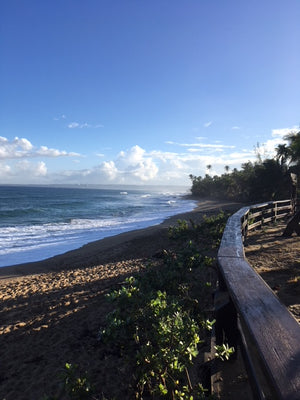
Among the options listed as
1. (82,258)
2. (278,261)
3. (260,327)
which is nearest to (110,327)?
(260,327)

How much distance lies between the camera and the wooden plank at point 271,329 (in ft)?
2.95

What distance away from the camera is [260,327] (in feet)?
4.00

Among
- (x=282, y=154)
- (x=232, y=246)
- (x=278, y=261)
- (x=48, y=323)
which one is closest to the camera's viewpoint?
(x=232, y=246)

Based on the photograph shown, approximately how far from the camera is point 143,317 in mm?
2053

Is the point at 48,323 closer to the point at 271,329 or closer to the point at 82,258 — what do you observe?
the point at 271,329

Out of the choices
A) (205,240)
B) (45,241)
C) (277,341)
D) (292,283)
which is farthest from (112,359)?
(45,241)

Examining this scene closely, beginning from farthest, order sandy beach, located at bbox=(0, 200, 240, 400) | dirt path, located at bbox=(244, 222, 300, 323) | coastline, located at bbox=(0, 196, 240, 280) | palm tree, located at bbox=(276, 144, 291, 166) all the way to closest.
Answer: palm tree, located at bbox=(276, 144, 291, 166), coastline, located at bbox=(0, 196, 240, 280), dirt path, located at bbox=(244, 222, 300, 323), sandy beach, located at bbox=(0, 200, 240, 400)

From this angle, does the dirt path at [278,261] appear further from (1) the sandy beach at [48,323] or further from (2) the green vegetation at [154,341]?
(1) the sandy beach at [48,323]

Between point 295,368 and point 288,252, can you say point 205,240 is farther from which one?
point 295,368

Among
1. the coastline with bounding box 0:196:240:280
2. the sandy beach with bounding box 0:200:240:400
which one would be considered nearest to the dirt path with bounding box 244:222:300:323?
the sandy beach with bounding box 0:200:240:400

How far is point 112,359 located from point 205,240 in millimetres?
6234

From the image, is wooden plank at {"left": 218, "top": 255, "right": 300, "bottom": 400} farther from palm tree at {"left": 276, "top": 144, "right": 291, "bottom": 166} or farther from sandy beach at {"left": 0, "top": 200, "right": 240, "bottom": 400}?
palm tree at {"left": 276, "top": 144, "right": 291, "bottom": 166}

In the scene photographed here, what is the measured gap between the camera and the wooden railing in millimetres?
922

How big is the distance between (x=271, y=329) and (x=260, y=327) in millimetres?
47
